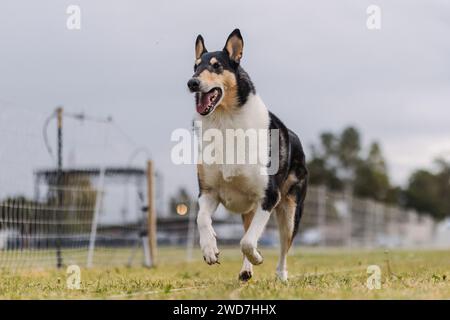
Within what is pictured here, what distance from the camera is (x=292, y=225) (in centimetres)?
851

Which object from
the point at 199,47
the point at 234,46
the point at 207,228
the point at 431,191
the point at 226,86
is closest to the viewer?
the point at 207,228

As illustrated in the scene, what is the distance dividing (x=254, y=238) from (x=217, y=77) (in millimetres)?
1446

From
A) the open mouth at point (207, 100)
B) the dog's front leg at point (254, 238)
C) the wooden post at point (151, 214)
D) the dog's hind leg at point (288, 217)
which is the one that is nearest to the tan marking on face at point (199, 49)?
the open mouth at point (207, 100)

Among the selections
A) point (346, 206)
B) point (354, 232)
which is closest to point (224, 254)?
point (346, 206)

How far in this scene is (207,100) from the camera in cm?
693

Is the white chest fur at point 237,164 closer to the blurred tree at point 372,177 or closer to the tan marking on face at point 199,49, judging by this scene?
the tan marking on face at point 199,49

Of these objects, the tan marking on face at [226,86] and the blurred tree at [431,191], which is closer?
the tan marking on face at [226,86]

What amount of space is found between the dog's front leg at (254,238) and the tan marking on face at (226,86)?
1.00 meters

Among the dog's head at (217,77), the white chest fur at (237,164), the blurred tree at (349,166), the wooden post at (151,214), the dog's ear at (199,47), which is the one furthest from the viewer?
the blurred tree at (349,166)

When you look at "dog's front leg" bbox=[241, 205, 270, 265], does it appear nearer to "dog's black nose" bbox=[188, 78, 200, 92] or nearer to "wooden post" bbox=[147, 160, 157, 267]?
"dog's black nose" bbox=[188, 78, 200, 92]

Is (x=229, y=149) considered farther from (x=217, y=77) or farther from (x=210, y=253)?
(x=210, y=253)

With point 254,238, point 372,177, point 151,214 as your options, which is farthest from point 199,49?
point 372,177

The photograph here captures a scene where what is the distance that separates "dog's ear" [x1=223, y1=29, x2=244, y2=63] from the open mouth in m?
0.41

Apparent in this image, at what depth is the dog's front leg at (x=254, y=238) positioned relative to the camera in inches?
272
